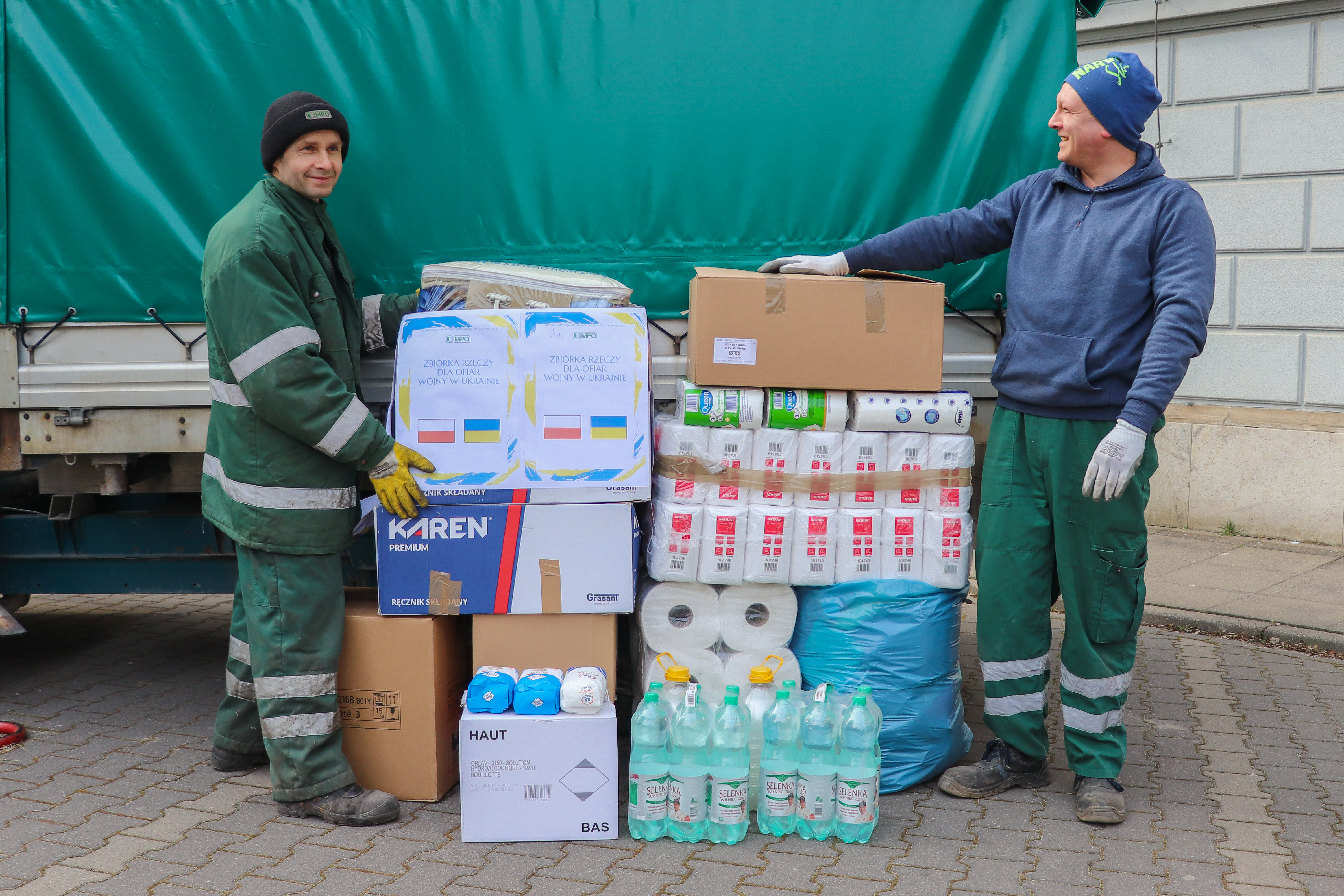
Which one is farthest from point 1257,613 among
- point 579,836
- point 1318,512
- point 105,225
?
point 105,225

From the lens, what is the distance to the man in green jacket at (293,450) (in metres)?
3.02

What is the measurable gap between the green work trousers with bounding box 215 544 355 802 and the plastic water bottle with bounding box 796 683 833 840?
4.28 feet

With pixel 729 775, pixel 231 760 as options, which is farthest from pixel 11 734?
pixel 729 775

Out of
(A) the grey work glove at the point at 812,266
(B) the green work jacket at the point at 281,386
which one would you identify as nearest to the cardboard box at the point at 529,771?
(B) the green work jacket at the point at 281,386

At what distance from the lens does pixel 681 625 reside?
11.1ft

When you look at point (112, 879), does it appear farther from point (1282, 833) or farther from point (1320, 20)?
point (1320, 20)

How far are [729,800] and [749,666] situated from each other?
481 millimetres

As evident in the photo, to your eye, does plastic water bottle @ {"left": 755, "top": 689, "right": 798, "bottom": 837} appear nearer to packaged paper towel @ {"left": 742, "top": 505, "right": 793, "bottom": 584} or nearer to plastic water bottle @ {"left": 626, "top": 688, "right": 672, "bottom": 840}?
plastic water bottle @ {"left": 626, "top": 688, "right": 672, "bottom": 840}

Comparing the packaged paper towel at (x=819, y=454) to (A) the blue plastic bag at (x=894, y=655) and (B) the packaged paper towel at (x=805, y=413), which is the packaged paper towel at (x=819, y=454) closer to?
(B) the packaged paper towel at (x=805, y=413)

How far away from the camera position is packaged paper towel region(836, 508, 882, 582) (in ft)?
11.0

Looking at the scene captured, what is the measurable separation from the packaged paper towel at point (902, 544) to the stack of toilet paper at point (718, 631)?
0.32 metres

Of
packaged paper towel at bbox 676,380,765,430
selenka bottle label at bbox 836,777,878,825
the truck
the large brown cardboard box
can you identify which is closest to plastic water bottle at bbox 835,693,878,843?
selenka bottle label at bbox 836,777,878,825

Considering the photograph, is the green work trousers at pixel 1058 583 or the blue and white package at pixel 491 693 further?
→ the green work trousers at pixel 1058 583

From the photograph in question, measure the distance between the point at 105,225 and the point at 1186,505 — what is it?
637cm
